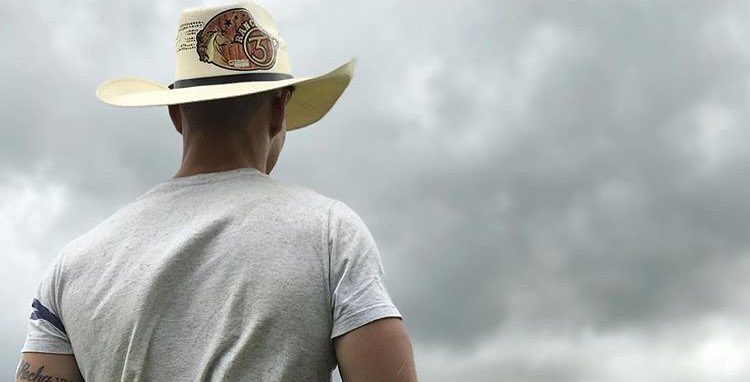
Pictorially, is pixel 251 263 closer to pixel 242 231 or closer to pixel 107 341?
pixel 242 231

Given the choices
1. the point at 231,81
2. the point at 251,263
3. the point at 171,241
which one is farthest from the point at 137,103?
the point at 251,263

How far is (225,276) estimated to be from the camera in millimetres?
3930

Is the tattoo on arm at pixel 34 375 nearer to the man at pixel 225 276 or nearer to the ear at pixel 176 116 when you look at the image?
the man at pixel 225 276

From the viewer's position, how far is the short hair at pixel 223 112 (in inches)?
168

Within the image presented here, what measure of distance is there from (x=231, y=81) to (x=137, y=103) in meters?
0.46

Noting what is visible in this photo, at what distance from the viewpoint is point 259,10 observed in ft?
15.5

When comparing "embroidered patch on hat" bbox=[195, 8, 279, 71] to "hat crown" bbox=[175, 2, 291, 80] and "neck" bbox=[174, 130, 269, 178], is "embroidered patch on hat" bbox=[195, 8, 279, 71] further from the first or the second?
"neck" bbox=[174, 130, 269, 178]

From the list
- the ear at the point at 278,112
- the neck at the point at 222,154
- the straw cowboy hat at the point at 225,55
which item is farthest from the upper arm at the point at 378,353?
the straw cowboy hat at the point at 225,55

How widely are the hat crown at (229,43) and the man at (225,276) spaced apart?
0.01 meters

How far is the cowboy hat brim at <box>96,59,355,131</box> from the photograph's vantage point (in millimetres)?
4350

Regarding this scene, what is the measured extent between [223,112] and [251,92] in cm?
14

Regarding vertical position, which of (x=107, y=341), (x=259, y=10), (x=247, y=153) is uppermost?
(x=259, y=10)

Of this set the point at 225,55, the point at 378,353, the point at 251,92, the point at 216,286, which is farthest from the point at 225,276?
the point at 225,55

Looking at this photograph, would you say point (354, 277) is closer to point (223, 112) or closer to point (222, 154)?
point (222, 154)
